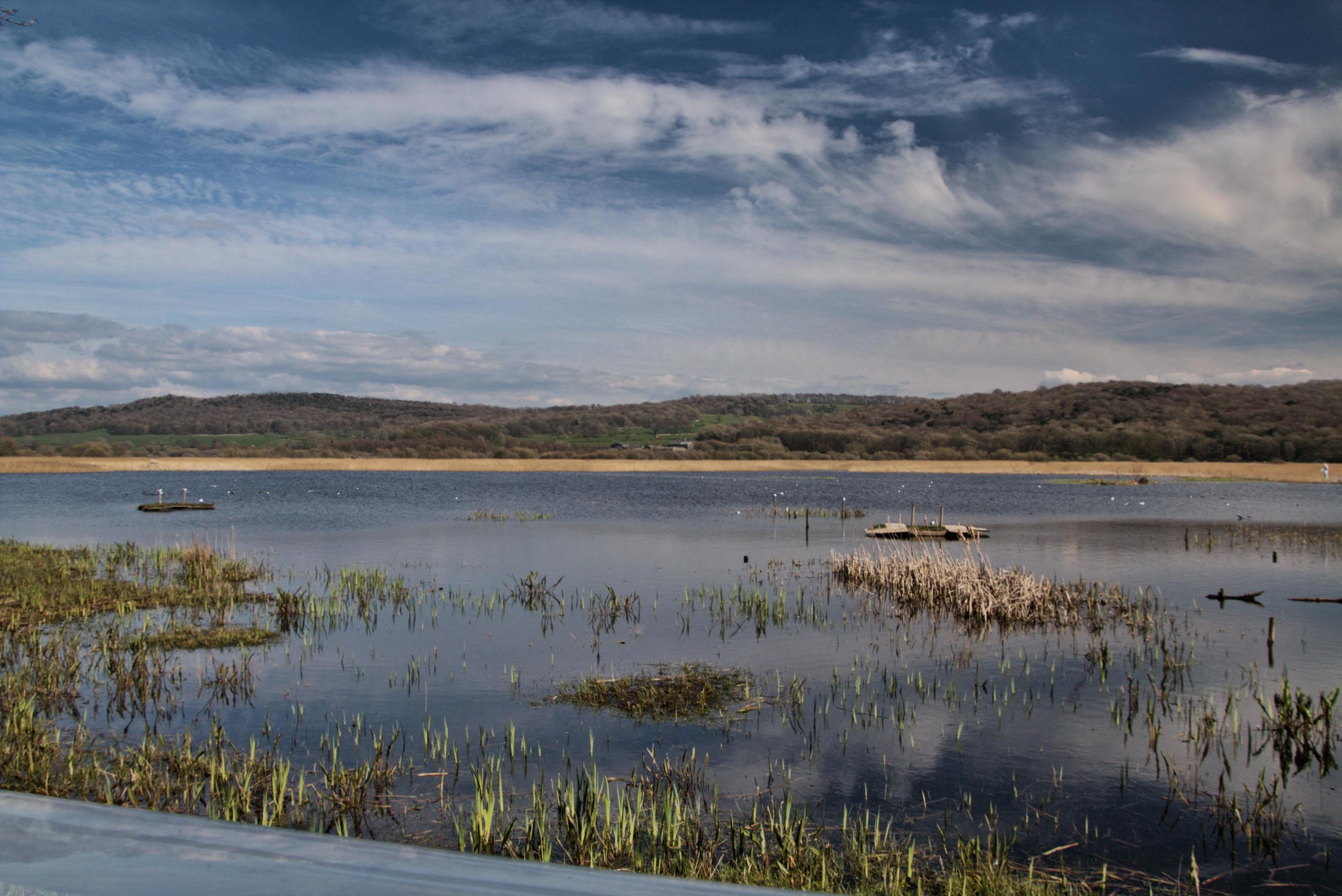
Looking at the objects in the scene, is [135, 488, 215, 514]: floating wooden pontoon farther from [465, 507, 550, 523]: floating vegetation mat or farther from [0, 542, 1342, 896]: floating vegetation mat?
[0, 542, 1342, 896]: floating vegetation mat

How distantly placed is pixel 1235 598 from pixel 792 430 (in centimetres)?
10134

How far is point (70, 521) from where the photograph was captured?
35.0 metres

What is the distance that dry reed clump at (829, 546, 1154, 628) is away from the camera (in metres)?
16.2

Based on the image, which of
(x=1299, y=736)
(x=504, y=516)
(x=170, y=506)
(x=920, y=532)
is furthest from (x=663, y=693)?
(x=170, y=506)

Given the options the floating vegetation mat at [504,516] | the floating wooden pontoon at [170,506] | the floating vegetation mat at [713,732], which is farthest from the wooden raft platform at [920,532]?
the floating wooden pontoon at [170,506]

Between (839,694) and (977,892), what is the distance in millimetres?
5264

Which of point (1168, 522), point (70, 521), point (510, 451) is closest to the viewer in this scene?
point (70, 521)

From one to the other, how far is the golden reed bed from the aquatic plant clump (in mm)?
73405

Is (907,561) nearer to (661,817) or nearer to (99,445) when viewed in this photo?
(661,817)

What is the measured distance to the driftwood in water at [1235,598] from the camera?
720 inches

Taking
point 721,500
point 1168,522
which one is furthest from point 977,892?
point 721,500

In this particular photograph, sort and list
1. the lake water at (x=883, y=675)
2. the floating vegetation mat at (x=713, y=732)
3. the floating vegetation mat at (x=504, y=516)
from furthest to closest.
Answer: the floating vegetation mat at (x=504, y=516), the lake water at (x=883, y=675), the floating vegetation mat at (x=713, y=732)

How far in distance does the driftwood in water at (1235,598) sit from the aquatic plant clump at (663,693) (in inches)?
481

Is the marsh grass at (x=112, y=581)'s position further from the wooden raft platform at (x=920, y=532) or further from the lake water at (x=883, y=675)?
the wooden raft platform at (x=920, y=532)
